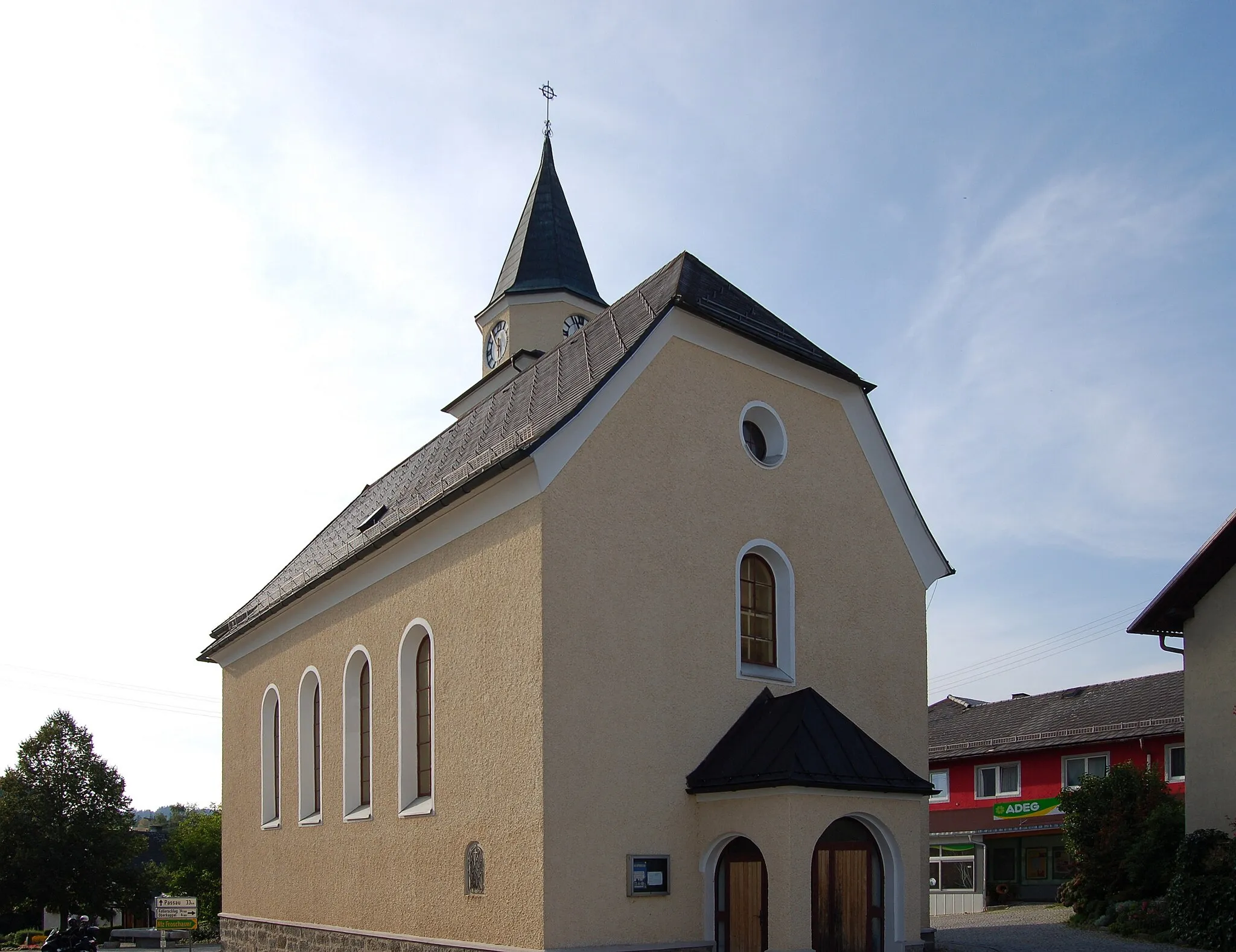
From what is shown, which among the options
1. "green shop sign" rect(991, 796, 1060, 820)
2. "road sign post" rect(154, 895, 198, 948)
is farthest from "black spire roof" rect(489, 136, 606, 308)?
"green shop sign" rect(991, 796, 1060, 820)

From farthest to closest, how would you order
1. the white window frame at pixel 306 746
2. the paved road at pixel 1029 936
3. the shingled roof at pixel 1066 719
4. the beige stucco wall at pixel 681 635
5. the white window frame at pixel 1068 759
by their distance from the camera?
the white window frame at pixel 1068 759 < the shingled roof at pixel 1066 719 < the white window frame at pixel 306 746 < the paved road at pixel 1029 936 < the beige stucco wall at pixel 681 635

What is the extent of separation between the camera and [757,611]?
44.1ft

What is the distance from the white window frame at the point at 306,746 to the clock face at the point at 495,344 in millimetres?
9276

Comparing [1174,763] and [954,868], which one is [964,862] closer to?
[954,868]

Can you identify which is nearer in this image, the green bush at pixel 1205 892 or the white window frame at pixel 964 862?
the green bush at pixel 1205 892

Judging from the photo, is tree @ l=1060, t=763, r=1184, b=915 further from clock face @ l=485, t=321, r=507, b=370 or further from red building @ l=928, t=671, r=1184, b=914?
clock face @ l=485, t=321, r=507, b=370

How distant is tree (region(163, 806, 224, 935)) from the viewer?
1895 inches

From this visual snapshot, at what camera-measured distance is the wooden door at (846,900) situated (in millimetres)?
11570

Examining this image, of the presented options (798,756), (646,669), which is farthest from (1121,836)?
(646,669)

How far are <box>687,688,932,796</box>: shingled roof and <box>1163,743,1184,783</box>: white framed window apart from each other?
58.6 ft

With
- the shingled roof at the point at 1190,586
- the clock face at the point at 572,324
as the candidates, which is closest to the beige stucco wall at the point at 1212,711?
the shingled roof at the point at 1190,586

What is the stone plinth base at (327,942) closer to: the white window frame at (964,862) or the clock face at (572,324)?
the clock face at (572,324)

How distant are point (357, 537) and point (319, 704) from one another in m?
2.57

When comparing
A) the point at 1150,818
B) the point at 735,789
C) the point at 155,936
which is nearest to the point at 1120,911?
the point at 1150,818
